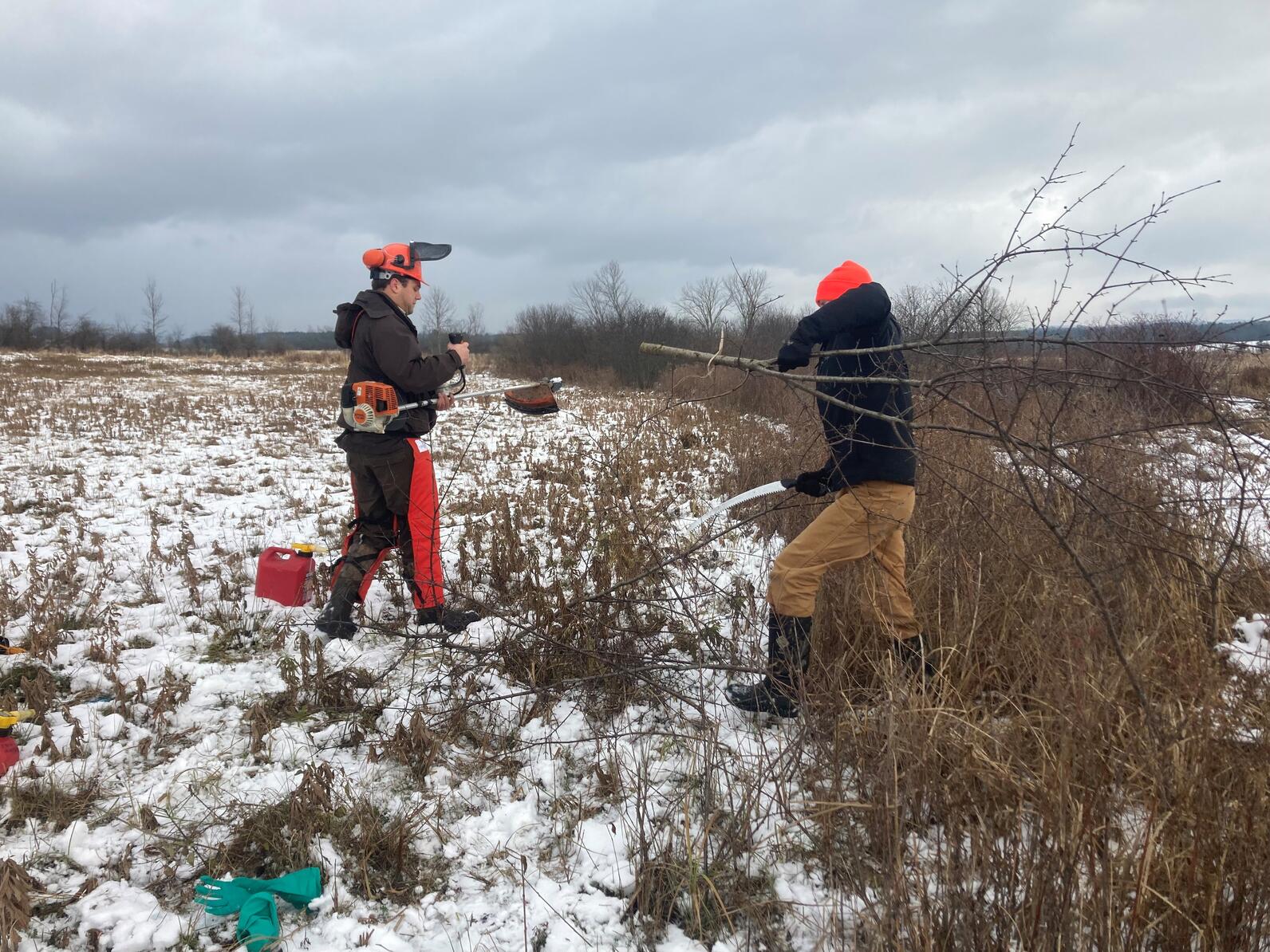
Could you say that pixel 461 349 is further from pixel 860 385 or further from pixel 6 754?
pixel 6 754

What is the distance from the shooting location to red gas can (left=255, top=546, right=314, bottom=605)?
13.6 feet

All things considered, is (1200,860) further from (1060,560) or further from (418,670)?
(418,670)

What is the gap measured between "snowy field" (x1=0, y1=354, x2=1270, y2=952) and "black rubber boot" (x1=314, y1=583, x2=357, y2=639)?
4.6 inches

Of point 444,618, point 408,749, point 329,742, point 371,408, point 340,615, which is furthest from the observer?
point 444,618

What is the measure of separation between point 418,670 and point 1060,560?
3458 mm

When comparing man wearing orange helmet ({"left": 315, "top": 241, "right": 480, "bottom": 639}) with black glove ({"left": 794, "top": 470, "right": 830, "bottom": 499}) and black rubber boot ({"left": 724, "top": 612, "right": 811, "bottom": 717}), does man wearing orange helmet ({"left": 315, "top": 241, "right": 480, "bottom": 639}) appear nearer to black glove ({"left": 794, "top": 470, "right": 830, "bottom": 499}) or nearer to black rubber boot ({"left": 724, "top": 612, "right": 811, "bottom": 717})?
black rubber boot ({"left": 724, "top": 612, "right": 811, "bottom": 717})

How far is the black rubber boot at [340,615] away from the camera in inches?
153

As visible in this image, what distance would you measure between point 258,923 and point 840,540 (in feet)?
8.21

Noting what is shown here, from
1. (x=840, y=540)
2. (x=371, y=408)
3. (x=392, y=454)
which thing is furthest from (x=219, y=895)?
(x=840, y=540)

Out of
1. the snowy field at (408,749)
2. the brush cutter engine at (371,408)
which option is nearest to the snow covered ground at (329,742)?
the snowy field at (408,749)

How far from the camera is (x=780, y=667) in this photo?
3.14 metres

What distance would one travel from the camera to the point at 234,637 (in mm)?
3938

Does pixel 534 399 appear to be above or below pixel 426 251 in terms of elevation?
below

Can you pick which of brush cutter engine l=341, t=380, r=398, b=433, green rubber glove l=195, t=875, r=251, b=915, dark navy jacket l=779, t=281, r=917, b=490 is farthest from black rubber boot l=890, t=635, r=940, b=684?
brush cutter engine l=341, t=380, r=398, b=433
